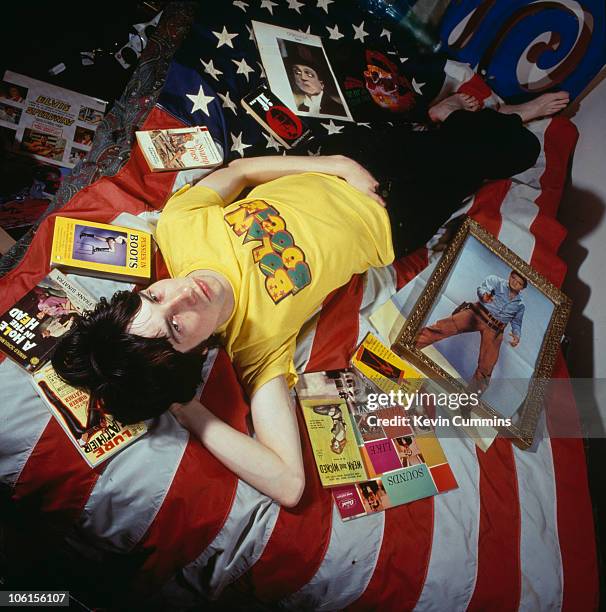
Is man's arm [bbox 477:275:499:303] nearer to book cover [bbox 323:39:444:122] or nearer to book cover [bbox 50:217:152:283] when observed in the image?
book cover [bbox 323:39:444:122]

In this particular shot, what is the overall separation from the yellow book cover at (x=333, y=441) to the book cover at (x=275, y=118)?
3.58 feet

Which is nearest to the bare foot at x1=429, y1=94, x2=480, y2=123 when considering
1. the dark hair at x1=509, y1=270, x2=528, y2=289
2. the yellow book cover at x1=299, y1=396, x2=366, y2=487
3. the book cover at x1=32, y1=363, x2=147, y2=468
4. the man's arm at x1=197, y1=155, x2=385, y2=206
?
the man's arm at x1=197, y1=155, x2=385, y2=206

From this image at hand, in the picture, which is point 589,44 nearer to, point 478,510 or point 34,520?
point 478,510

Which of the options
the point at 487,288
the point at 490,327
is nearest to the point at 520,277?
the point at 487,288

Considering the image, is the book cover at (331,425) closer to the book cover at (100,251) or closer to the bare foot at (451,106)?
the book cover at (100,251)

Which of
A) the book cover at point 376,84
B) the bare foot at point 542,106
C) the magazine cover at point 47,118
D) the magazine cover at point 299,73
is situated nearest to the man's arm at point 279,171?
the magazine cover at point 299,73

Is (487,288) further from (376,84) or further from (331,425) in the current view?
(376,84)

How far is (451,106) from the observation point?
213 cm

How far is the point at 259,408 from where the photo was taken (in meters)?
1.31

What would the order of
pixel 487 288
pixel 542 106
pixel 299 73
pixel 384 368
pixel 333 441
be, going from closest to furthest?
pixel 333 441 < pixel 384 368 < pixel 487 288 < pixel 299 73 < pixel 542 106

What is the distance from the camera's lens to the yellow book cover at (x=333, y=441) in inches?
53.4

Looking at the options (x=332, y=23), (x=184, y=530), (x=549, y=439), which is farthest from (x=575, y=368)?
(x=332, y=23)

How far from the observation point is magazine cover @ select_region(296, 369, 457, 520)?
1357 mm

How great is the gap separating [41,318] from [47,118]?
128 cm
